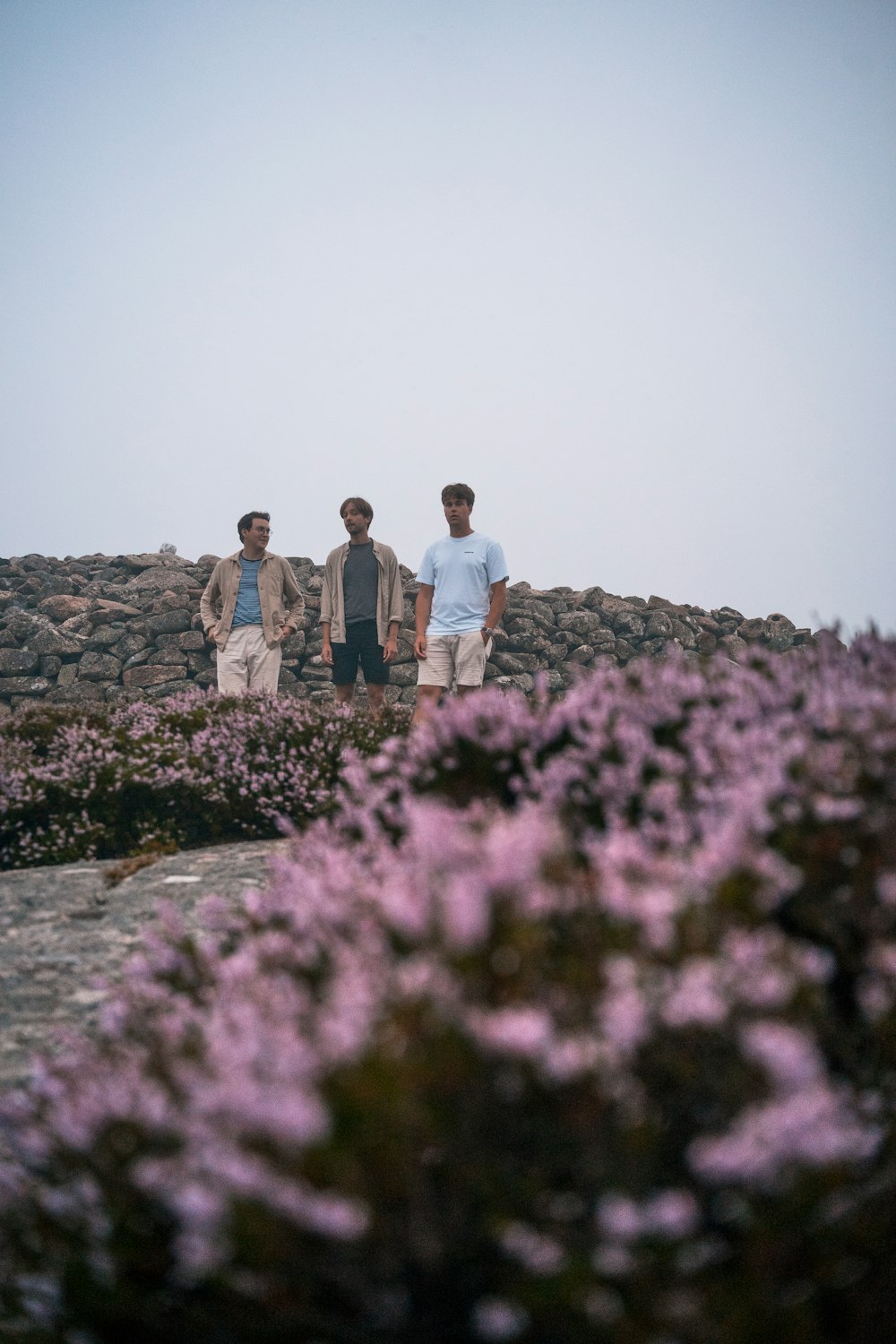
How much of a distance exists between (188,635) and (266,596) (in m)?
11.7

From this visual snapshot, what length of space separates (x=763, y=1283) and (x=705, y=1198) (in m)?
0.17

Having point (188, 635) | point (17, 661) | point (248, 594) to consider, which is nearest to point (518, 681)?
point (188, 635)

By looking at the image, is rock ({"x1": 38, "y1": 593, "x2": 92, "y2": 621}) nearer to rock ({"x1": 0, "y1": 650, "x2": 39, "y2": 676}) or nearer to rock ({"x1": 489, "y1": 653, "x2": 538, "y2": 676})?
rock ({"x1": 0, "y1": 650, "x2": 39, "y2": 676})

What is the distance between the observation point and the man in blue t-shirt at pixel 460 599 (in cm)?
1048

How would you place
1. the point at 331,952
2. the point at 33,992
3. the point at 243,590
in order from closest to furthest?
1. the point at 331,952
2. the point at 33,992
3. the point at 243,590

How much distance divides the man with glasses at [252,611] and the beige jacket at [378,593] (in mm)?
397

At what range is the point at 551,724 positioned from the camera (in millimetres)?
3320

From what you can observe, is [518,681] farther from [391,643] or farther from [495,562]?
[495,562]

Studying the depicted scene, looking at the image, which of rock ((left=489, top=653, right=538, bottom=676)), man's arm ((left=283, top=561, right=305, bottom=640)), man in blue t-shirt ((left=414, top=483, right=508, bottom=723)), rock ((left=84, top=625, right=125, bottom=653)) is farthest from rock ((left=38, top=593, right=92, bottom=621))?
man in blue t-shirt ((left=414, top=483, right=508, bottom=723))

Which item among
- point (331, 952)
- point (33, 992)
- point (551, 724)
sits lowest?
point (33, 992)

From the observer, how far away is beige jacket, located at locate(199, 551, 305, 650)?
12.0 metres

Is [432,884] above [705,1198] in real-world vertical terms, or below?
above

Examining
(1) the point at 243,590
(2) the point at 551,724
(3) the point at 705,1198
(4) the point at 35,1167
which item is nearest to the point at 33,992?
(4) the point at 35,1167

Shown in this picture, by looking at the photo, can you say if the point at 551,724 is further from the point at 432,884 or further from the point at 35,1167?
the point at 35,1167
